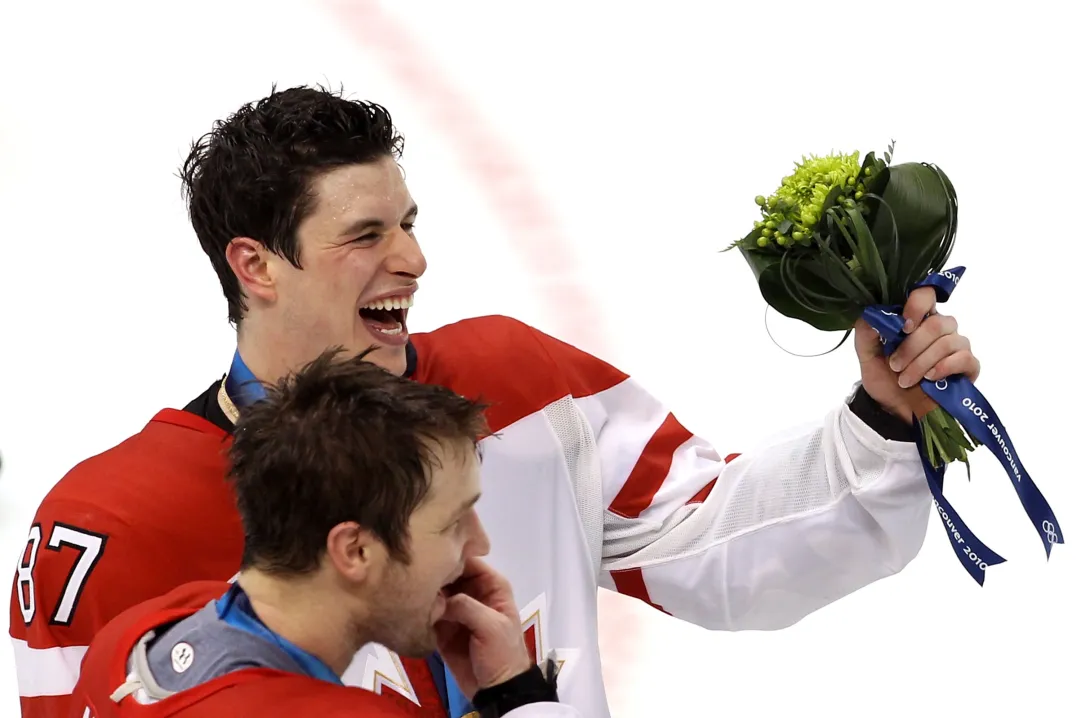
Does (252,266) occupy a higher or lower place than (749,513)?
higher

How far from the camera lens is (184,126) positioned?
152 inches

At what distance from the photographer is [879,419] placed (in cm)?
217

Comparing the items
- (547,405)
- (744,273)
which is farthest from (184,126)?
(547,405)

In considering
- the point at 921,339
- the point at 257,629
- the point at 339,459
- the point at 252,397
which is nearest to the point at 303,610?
the point at 257,629

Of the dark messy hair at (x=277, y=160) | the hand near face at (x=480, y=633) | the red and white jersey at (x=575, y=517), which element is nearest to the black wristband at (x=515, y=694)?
the hand near face at (x=480, y=633)

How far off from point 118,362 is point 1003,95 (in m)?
2.25

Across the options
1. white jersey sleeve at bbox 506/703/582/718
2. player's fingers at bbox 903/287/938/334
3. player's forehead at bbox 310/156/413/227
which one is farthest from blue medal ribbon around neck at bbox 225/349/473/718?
player's fingers at bbox 903/287/938/334

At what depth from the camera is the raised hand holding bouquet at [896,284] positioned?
2.06 metres

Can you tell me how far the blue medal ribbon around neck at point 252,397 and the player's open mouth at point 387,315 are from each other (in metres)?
0.19

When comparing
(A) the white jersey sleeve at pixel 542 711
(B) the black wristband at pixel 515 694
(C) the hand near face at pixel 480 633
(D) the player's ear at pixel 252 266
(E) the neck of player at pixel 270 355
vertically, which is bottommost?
(A) the white jersey sleeve at pixel 542 711

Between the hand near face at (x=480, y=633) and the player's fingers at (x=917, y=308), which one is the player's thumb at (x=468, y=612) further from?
the player's fingers at (x=917, y=308)

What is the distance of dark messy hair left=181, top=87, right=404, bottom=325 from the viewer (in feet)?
7.46

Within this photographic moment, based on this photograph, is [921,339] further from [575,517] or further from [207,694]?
[207,694]

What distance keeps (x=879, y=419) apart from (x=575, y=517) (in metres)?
0.51
